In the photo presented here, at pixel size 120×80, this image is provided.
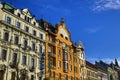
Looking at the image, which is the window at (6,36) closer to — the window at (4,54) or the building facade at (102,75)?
the window at (4,54)

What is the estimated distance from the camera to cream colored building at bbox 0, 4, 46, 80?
147 feet

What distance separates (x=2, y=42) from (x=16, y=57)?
4822 mm

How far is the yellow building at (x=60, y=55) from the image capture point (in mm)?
57469

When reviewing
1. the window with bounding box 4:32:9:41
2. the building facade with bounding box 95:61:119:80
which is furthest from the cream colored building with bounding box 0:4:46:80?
the building facade with bounding box 95:61:119:80

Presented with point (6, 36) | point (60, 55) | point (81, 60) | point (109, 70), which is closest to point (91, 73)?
point (81, 60)

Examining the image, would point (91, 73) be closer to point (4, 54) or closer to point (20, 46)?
point (20, 46)

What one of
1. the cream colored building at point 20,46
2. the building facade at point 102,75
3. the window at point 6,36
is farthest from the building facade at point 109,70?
the window at point 6,36

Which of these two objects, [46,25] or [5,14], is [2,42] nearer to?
[5,14]

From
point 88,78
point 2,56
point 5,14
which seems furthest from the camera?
point 88,78

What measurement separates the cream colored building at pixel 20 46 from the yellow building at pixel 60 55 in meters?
2.79

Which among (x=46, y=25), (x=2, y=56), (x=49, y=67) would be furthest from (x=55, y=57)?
(x=2, y=56)

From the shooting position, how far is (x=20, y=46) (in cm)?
4872

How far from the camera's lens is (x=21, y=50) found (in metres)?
48.8

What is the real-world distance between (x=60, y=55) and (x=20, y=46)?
629 inches
